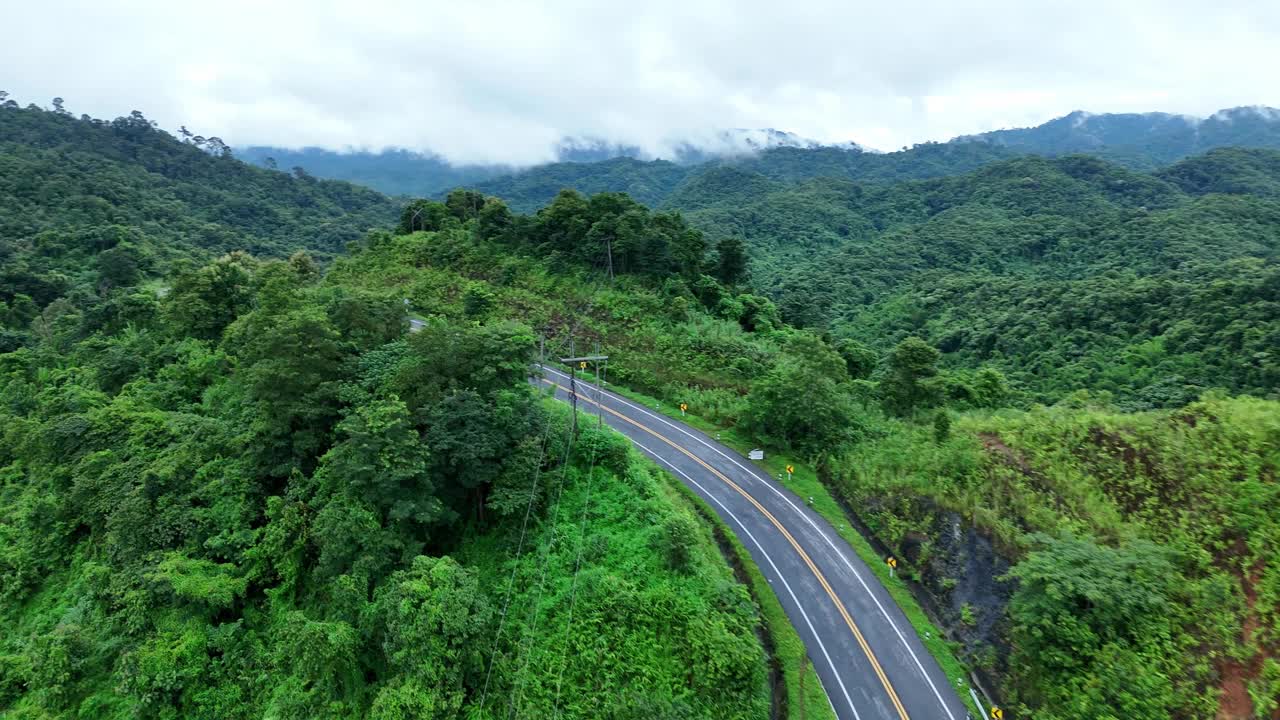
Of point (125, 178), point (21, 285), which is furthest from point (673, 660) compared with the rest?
point (125, 178)

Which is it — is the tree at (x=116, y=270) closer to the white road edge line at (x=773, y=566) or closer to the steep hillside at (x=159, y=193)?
the steep hillside at (x=159, y=193)

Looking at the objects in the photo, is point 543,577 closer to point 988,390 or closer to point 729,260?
point 988,390

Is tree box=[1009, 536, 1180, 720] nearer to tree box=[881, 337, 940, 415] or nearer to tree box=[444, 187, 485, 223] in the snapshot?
tree box=[881, 337, 940, 415]

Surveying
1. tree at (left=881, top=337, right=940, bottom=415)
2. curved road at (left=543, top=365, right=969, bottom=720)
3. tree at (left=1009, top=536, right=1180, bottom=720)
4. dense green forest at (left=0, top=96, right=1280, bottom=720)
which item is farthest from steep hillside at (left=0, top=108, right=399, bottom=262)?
tree at (left=1009, top=536, right=1180, bottom=720)

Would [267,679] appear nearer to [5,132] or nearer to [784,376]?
[784,376]

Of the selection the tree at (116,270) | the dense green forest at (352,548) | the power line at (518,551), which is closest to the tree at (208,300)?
the dense green forest at (352,548)

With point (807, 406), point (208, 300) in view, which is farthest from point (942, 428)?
point (208, 300)
